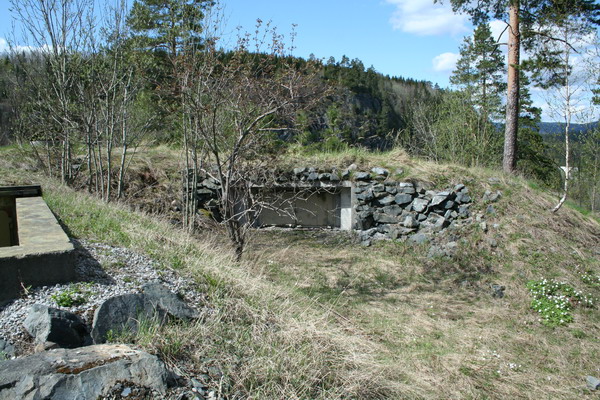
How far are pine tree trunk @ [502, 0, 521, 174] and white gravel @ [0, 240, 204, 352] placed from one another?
10286 mm

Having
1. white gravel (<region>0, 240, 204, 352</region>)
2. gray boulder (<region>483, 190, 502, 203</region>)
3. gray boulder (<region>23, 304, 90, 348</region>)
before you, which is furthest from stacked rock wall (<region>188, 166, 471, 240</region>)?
gray boulder (<region>23, 304, 90, 348</region>)

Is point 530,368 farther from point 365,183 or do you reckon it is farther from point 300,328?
point 365,183

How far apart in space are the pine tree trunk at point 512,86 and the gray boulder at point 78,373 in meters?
11.2

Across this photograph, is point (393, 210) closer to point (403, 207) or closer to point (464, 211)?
point (403, 207)

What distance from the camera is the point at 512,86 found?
38.4ft

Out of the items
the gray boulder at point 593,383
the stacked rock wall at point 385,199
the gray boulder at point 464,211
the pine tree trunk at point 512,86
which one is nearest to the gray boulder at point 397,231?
the stacked rock wall at point 385,199

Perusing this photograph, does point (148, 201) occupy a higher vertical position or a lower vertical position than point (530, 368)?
higher

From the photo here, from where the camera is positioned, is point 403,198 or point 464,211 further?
point 403,198

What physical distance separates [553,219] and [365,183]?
3837mm

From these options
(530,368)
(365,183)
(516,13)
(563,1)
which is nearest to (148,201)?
(365,183)

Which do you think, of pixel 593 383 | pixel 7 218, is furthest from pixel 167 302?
pixel 593 383

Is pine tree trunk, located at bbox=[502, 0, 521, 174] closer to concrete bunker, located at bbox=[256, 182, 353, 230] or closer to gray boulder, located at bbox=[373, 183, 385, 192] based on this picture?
gray boulder, located at bbox=[373, 183, 385, 192]

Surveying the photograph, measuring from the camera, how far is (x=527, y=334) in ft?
18.9

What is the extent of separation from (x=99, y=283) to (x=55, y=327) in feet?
2.33
